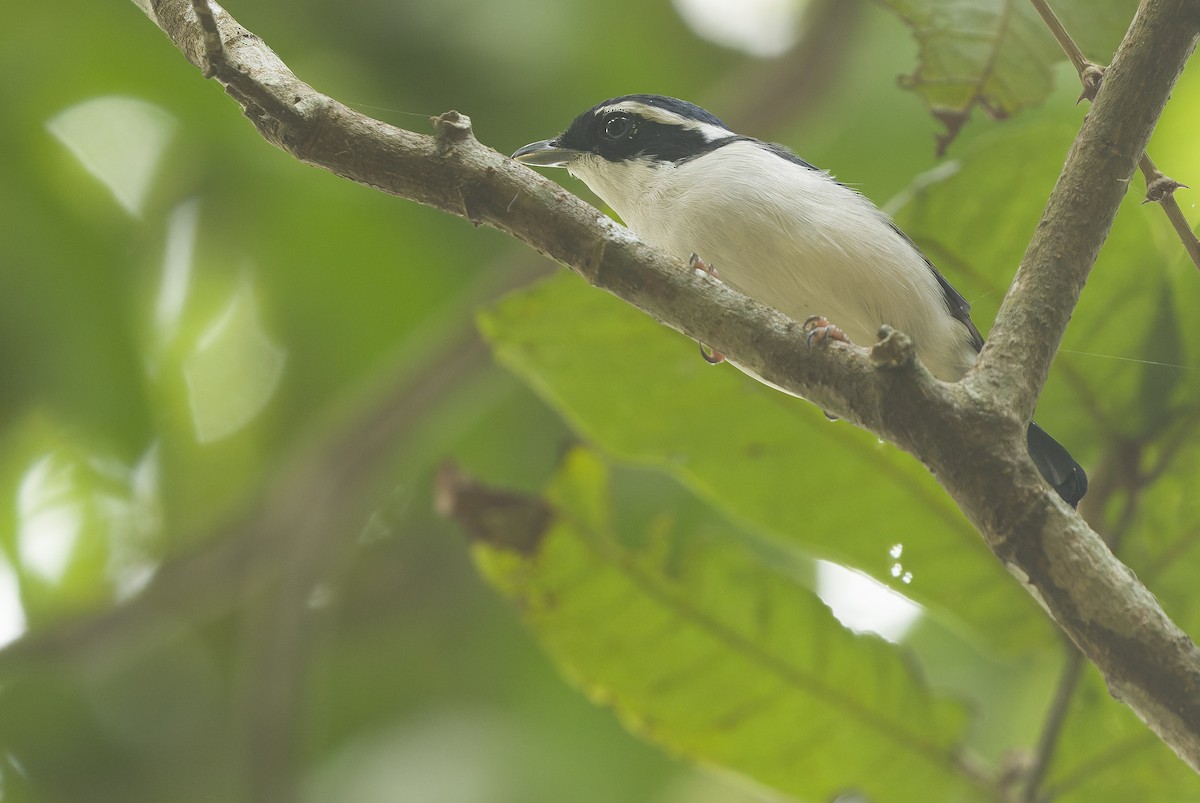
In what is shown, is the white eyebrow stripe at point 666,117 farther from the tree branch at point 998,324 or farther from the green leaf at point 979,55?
the tree branch at point 998,324

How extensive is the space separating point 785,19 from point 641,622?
1.42 meters

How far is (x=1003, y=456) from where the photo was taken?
1.12m

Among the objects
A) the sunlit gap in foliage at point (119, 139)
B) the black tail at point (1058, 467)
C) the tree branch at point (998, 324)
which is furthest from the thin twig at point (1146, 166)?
the sunlit gap in foliage at point (119, 139)

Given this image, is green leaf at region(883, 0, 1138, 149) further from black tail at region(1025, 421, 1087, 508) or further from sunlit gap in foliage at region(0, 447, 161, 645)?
sunlit gap in foliage at region(0, 447, 161, 645)

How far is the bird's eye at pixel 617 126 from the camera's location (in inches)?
82.6

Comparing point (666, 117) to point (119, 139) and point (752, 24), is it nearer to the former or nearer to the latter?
point (752, 24)

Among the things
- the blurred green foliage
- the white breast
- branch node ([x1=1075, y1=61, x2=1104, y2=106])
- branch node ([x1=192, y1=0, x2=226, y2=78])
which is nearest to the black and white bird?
the white breast

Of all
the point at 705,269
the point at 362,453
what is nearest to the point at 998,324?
the point at 705,269

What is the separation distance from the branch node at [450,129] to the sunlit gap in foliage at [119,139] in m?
2.04

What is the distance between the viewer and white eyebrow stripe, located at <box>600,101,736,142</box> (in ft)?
6.84

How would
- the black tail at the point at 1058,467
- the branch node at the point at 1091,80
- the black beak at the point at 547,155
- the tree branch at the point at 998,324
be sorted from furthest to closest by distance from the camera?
the black beak at the point at 547,155
the black tail at the point at 1058,467
the branch node at the point at 1091,80
the tree branch at the point at 998,324

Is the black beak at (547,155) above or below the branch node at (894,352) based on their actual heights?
below

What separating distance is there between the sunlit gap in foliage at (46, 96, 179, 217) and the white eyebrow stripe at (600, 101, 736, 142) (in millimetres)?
1465

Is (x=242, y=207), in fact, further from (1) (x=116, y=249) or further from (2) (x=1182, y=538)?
(2) (x=1182, y=538)
